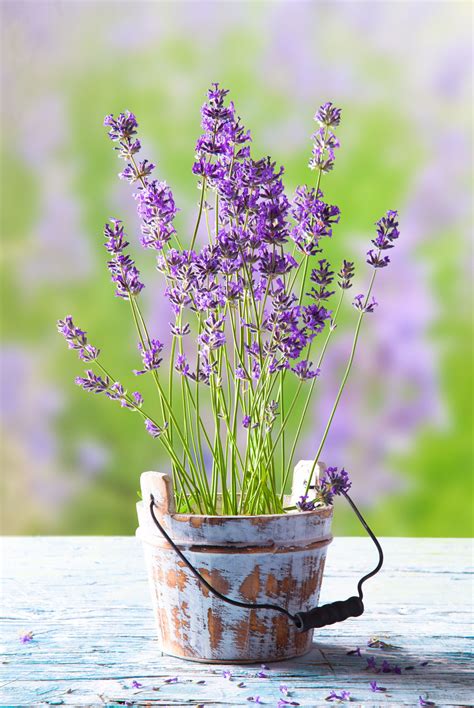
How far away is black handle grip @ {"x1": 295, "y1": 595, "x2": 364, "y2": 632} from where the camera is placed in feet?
3.87

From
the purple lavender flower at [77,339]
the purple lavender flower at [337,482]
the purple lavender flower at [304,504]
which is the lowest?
the purple lavender flower at [304,504]

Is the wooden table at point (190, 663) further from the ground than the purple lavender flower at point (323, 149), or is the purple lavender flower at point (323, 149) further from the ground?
the purple lavender flower at point (323, 149)

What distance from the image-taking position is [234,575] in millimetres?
1177

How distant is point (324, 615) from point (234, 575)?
0.13m

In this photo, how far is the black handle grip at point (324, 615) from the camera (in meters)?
1.18

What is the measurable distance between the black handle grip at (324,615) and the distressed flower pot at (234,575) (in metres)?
0.03

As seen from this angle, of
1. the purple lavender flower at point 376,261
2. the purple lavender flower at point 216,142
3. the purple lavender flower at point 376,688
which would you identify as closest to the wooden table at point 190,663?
the purple lavender flower at point 376,688

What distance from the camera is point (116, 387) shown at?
1195mm

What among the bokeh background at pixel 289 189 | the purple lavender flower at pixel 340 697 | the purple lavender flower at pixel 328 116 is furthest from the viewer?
the bokeh background at pixel 289 189

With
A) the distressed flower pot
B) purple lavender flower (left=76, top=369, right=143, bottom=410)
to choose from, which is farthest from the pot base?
purple lavender flower (left=76, top=369, right=143, bottom=410)

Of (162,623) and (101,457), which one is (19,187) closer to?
(101,457)

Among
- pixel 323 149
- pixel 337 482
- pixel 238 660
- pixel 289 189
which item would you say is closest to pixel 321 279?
pixel 323 149

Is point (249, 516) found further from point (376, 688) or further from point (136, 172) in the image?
point (136, 172)

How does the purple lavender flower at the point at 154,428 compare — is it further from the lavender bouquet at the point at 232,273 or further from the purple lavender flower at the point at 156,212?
the purple lavender flower at the point at 156,212
